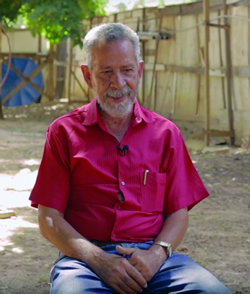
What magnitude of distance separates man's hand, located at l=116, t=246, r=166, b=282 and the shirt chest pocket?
24cm

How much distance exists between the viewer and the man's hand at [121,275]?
2475mm

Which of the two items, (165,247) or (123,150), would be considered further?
(123,150)

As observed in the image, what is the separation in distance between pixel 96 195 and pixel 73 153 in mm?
205

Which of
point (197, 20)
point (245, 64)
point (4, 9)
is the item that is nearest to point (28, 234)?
point (245, 64)

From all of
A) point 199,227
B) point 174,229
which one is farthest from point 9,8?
point 174,229

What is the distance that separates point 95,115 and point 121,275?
74cm

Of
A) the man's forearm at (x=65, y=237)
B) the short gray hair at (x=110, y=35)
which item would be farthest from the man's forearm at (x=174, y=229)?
the short gray hair at (x=110, y=35)

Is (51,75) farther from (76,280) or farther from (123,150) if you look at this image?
(76,280)

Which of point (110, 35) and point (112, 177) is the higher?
point (110, 35)

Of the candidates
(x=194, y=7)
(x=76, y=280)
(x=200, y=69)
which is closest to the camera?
(x=76, y=280)

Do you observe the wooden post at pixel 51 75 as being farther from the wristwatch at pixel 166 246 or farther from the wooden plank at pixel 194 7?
the wristwatch at pixel 166 246

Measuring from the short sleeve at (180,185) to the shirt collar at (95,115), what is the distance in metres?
0.19

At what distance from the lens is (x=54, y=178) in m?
2.75

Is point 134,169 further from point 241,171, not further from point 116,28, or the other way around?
point 241,171
